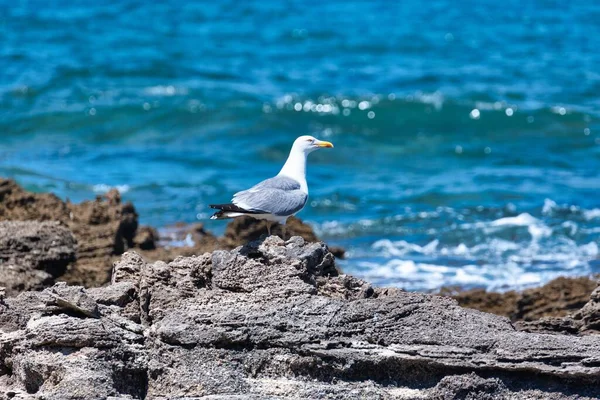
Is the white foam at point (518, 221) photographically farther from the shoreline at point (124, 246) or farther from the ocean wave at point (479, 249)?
the shoreline at point (124, 246)

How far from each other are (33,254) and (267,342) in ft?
8.63

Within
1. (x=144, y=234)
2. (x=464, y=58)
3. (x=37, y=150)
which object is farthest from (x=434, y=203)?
(x=464, y=58)

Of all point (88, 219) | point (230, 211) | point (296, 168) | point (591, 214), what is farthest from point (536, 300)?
point (591, 214)

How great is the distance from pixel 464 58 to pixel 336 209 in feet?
35.6

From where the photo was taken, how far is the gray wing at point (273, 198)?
5250mm

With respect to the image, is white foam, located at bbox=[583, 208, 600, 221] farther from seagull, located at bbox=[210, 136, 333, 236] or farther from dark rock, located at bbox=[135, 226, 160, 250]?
seagull, located at bbox=[210, 136, 333, 236]

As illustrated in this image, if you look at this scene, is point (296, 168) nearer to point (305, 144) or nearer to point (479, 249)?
point (305, 144)

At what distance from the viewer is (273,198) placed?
5.38 metres

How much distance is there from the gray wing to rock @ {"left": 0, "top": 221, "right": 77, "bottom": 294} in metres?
1.55

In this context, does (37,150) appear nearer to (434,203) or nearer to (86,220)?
(434,203)

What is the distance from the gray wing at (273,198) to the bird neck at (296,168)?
0.95 ft

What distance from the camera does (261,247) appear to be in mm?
4672

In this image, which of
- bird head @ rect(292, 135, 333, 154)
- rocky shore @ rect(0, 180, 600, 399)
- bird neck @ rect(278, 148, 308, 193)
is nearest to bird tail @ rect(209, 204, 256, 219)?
rocky shore @ rect(0, 180, 600, 399)

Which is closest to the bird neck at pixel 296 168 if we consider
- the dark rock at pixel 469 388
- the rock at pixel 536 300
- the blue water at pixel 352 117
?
the dark rock at pixel 469 388
